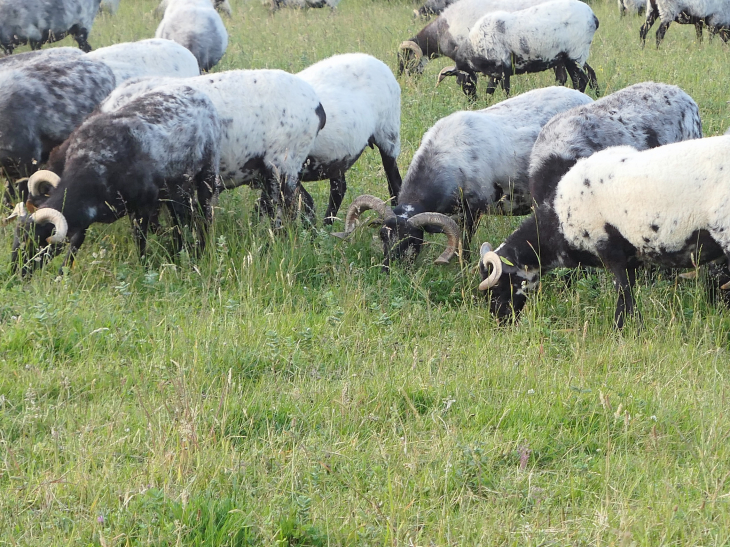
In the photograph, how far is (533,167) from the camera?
716cm

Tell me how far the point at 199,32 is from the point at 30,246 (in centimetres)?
853

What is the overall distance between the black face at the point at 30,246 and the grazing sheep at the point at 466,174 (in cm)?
233

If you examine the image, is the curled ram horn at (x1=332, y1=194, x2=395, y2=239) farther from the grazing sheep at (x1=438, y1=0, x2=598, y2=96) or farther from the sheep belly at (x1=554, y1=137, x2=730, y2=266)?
the grazing sheep at (x1=438, y1=0, x2=598, y2=96)

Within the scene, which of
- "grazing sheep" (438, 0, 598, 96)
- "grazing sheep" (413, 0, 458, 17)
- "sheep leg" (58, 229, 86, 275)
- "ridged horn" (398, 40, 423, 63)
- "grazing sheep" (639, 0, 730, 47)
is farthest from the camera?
"grazing sheep" (413, 0, 458, 17)

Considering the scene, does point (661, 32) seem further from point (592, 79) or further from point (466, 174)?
point (466, 174)

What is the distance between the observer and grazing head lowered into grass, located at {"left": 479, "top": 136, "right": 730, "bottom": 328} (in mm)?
5379

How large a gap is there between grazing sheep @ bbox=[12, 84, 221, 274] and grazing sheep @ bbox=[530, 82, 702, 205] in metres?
2.70

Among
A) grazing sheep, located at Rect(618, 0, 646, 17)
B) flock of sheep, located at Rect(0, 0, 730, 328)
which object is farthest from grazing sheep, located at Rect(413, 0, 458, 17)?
flock of sheep, located at Rect(0, 0, 730, 328)

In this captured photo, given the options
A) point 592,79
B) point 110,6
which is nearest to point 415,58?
point 592,79

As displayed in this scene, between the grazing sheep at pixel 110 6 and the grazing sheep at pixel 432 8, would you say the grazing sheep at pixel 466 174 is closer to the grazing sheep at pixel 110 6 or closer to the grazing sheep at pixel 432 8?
the grazing sheep at pixel 432 8

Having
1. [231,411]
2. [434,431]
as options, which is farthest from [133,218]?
[434,431]

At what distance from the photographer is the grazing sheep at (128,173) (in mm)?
6379

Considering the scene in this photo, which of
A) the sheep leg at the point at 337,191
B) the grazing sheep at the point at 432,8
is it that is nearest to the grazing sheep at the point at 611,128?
the sheep leg at the point at 337,191

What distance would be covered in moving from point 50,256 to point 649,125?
16.5 ft
